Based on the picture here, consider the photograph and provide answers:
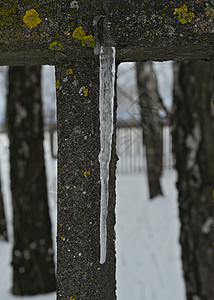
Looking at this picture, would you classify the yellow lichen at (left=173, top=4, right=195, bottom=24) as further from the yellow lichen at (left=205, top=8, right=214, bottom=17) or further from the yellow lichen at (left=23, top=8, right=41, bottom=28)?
the yellow lichen at (left=23, top=8, right=41, bottom=28)

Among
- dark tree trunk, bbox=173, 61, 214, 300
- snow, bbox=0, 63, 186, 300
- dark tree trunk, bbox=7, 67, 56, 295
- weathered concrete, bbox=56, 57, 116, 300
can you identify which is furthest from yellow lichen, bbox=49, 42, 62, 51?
dark tree trunk, bbox=7, 67, 56, 295

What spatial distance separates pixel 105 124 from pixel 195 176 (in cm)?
232

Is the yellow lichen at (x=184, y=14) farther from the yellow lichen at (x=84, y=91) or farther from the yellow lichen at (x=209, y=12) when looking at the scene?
the yellow lichen at (x=84, y=91)

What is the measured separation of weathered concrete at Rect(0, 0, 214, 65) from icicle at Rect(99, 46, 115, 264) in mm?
66

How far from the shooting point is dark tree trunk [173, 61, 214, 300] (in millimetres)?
3584

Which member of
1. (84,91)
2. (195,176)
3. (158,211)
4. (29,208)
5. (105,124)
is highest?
(84,91)

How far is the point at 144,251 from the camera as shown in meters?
6.87

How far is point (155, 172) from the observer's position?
9.70 metres

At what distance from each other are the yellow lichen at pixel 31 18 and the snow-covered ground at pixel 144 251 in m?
3.36

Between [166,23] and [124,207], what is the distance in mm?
8566

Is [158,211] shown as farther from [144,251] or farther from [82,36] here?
[82,36]

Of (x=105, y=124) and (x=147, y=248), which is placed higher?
(x=105, y=124)

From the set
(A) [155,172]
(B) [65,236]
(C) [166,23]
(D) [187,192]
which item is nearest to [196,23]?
(C) [166,23]

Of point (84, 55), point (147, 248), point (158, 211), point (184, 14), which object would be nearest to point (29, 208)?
point (147, 248)
